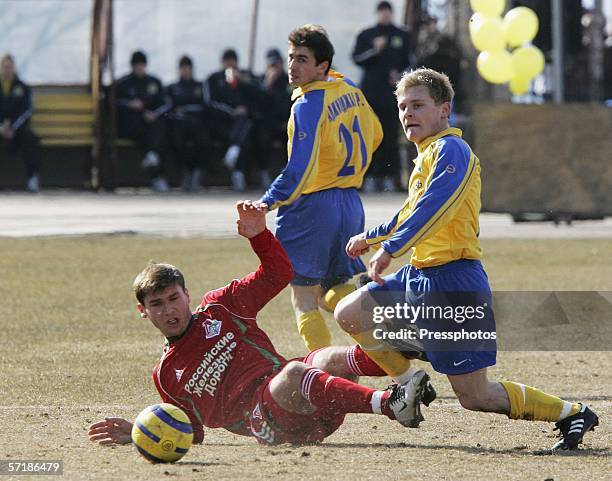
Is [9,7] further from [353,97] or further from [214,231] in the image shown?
[353,97]

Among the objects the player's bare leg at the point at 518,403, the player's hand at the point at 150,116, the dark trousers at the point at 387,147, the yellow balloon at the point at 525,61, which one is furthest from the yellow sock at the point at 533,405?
the player's hand at the point at 150,116

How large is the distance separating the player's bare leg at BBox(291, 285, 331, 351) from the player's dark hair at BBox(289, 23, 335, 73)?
4.28 feet

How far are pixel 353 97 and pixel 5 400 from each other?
259 cm

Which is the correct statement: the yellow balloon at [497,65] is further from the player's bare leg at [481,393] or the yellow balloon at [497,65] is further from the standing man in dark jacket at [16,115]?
the player's bare leg at [481,393]

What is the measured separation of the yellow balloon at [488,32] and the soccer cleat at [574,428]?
12.0 metres

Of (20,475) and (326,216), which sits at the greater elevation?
(326,216)

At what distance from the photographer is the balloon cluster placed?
17.8 metres

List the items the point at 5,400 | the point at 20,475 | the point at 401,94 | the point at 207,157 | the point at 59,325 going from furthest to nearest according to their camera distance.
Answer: the point at 207,157 < the point at 59,325 < the point at 5,400 < the point at 401,94 < the point at 20,475

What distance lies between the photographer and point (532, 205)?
1728 cm

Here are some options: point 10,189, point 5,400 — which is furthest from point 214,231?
point 5,400

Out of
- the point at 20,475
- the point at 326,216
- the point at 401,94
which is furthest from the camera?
the point at 326,216

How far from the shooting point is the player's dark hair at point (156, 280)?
6168mm

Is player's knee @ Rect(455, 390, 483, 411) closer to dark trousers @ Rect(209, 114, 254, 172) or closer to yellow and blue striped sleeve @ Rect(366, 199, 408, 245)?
yellow and blue striped sleeve @ Rect(366, 199, 408, 245)

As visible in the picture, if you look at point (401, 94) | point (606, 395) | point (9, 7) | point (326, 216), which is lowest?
point (606, 395)
